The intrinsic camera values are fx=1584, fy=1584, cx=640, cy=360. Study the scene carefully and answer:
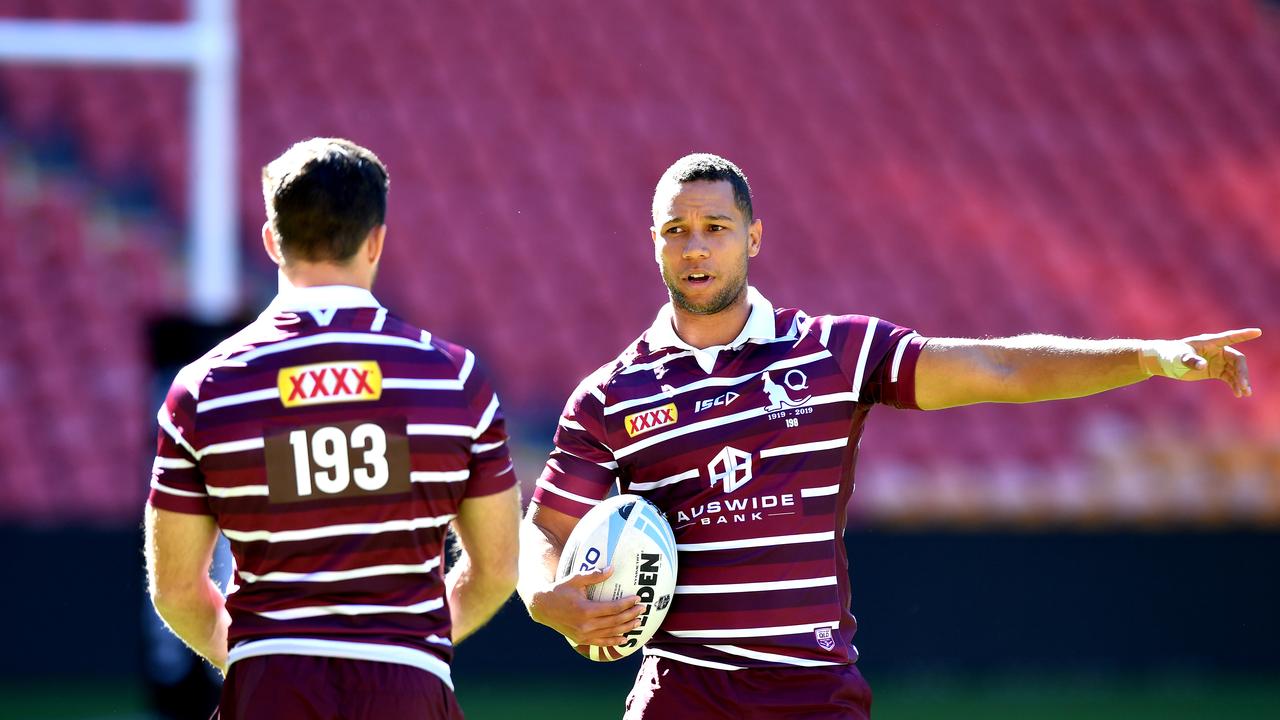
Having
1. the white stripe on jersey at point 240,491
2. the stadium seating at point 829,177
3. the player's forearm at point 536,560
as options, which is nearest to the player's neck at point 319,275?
the white stripe on jersey at point 240,491

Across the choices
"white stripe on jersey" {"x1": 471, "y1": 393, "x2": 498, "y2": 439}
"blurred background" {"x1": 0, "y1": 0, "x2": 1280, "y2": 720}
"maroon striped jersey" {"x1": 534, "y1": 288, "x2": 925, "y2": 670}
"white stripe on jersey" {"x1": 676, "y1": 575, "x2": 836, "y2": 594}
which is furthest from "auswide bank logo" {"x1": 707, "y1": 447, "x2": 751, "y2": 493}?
"blurred background" {"x1": 0, "y1": 0, "x2": 1280, "y2": 720}

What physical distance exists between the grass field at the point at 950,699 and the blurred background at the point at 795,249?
3cm

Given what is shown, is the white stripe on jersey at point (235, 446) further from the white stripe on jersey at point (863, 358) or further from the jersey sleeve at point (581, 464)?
the white stripe on jersey at point (863, 358)

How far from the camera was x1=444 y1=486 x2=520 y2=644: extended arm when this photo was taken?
2850 millimetres

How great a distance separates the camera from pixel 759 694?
349 cm

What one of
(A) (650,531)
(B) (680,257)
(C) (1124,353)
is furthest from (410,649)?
(C) (1124,353)

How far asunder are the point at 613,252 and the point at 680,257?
298 inches

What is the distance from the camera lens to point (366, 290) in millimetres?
2834

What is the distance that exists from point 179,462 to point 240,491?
0.13 metres

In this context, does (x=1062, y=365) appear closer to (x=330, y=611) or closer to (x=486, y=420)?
(x=486, y=420)

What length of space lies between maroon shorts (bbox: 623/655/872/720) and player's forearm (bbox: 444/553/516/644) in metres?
0.74

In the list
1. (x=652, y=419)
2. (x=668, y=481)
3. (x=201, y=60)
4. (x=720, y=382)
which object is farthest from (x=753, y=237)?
(x=201, y=60)

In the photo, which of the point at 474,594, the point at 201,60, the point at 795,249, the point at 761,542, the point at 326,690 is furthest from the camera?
the point at 795,249

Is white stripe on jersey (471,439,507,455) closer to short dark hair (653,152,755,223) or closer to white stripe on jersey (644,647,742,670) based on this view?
white stripe on jersey (644,647,742,670)
